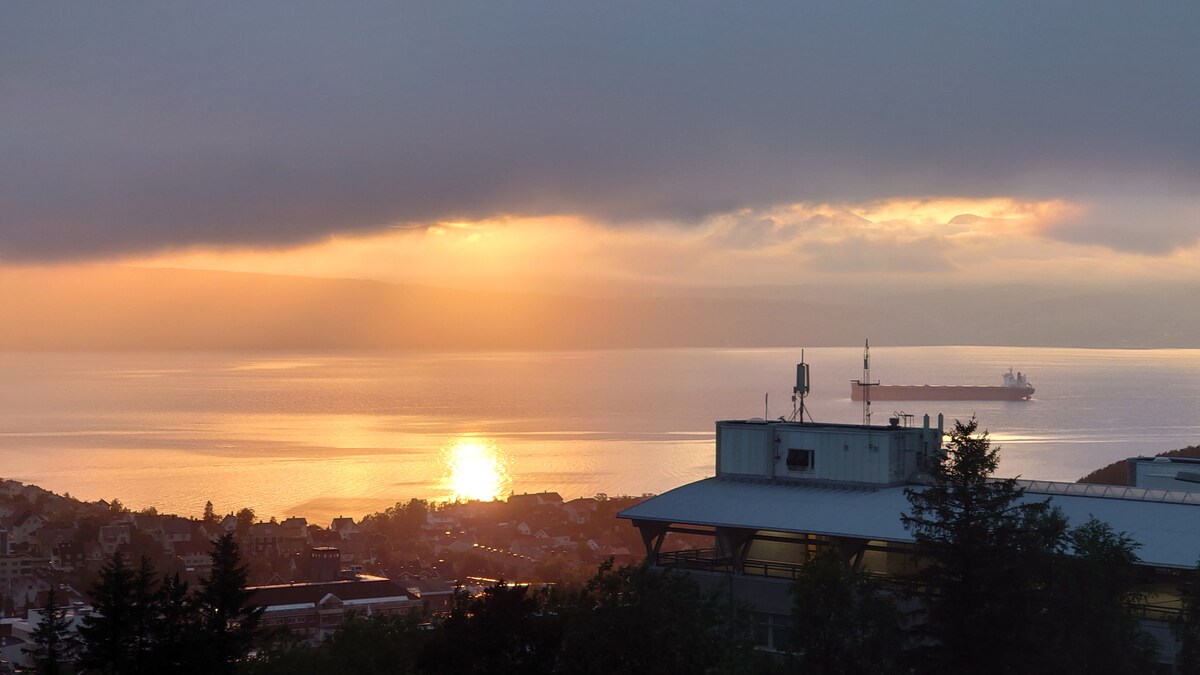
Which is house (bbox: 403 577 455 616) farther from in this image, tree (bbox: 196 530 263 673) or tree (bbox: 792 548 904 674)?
tree (bbox: 792 548 904 674)

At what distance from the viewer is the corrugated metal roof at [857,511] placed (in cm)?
2059

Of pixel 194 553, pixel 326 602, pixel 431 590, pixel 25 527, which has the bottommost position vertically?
pixel 326 602

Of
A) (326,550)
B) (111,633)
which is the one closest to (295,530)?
(326,550)

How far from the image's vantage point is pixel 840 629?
619 inches

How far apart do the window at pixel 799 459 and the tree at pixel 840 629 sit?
33.4 ft

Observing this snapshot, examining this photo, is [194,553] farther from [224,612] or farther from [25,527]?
[224,612]

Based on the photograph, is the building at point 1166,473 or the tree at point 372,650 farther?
the building at point 1166,473

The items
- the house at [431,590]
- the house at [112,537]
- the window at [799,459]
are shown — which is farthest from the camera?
the house at [112,537]

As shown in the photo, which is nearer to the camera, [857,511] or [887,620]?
[887,620]

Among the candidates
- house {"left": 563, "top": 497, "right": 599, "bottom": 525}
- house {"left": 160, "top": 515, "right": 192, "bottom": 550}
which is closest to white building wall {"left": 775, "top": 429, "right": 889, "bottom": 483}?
house {"left": 563, "top": 497, "right": 599, "bottom": 525}

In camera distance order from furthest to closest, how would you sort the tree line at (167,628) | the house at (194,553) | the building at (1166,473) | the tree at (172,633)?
the house at (194,553) → the building at (1166,473) → the tree line at (167,628) → the tree at (172,633)

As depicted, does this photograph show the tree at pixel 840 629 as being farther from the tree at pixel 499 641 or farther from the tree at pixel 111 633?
the tree at pixel 111 633

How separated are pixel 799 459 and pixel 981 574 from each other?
445 inches

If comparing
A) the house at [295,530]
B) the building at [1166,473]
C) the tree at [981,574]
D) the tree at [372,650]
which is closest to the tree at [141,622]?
the tree at [372,650]
